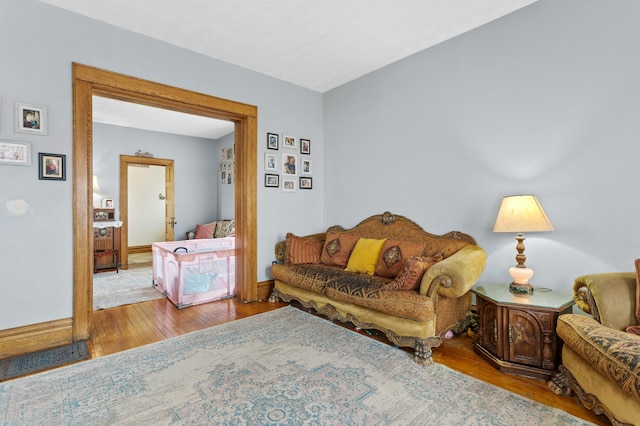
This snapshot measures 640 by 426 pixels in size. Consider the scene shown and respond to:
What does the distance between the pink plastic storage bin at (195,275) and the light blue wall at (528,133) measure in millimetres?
2137

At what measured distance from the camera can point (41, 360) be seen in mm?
2428

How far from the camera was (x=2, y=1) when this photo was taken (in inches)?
98.0

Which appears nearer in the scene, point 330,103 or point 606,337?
point 606,337

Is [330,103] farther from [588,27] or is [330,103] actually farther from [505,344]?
[505,344]

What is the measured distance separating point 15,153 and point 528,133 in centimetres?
438

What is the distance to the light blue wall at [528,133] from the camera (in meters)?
2.28

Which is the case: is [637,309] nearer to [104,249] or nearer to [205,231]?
[205,231]

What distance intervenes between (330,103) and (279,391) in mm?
3895

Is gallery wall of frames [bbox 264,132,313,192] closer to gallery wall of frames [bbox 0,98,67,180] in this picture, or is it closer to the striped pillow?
gallery wall of frames [bbox 0,98,67,180]

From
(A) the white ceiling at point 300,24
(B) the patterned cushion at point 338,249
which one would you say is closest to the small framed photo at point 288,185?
(B) the patterned cushion at point 338,249

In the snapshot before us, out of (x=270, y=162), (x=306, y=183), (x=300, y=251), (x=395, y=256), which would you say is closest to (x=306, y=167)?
(x=306, y=183)

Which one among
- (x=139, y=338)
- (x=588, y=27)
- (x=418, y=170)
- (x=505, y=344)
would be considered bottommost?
(x=139, y=338)

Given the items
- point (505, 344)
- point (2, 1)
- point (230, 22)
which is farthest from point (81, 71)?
point (505, 344)

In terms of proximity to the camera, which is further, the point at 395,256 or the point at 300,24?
the point at 395,256
